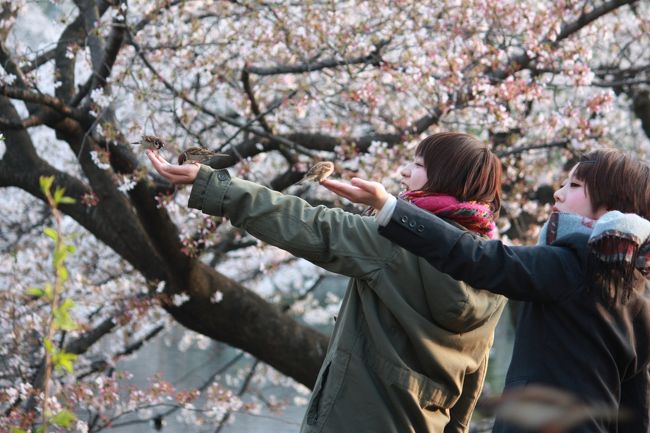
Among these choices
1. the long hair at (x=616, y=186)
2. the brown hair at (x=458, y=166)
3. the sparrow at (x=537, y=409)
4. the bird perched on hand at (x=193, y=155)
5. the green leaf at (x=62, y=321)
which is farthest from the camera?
the brown hair at (x=458, y=166)

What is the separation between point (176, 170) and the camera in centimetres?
189

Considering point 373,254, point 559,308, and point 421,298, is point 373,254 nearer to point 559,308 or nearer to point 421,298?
point 421,298

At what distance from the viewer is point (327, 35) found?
16.3 feet

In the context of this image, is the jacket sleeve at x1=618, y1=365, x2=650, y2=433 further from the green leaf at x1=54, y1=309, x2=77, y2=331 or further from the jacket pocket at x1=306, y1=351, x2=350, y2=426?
the green leaf at x1=54, y1=309, x2=77, y2=331

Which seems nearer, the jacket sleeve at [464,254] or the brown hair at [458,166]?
the jacket sleeve at [464,254]

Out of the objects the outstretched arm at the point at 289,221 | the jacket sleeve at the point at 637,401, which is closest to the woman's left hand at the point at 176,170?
the outstretched arm at the point at 289,221

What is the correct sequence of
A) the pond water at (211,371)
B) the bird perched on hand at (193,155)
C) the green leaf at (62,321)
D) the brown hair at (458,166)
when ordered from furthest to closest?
the pond water at (211,371), the brown hair at (458,166), the bird perched on hand at (193,155), the green leaf at (62,321)

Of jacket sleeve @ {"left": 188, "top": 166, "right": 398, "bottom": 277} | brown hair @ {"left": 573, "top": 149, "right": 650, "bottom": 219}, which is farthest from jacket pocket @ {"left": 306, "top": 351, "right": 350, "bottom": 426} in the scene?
brown hair @ {"left": 573, "top": 149, "right": 650, "bottom": 219}

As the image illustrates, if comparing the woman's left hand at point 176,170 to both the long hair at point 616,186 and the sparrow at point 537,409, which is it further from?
the sparrow at point 537,409

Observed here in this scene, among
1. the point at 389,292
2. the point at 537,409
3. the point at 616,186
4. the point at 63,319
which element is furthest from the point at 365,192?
the point at 537,409

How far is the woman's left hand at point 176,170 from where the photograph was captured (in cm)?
188

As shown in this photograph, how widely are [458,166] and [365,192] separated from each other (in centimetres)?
45

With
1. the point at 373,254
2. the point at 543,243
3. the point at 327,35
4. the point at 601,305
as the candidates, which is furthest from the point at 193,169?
the point at 327,35

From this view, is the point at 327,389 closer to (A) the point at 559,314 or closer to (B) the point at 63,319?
(A) the point at 559,314
